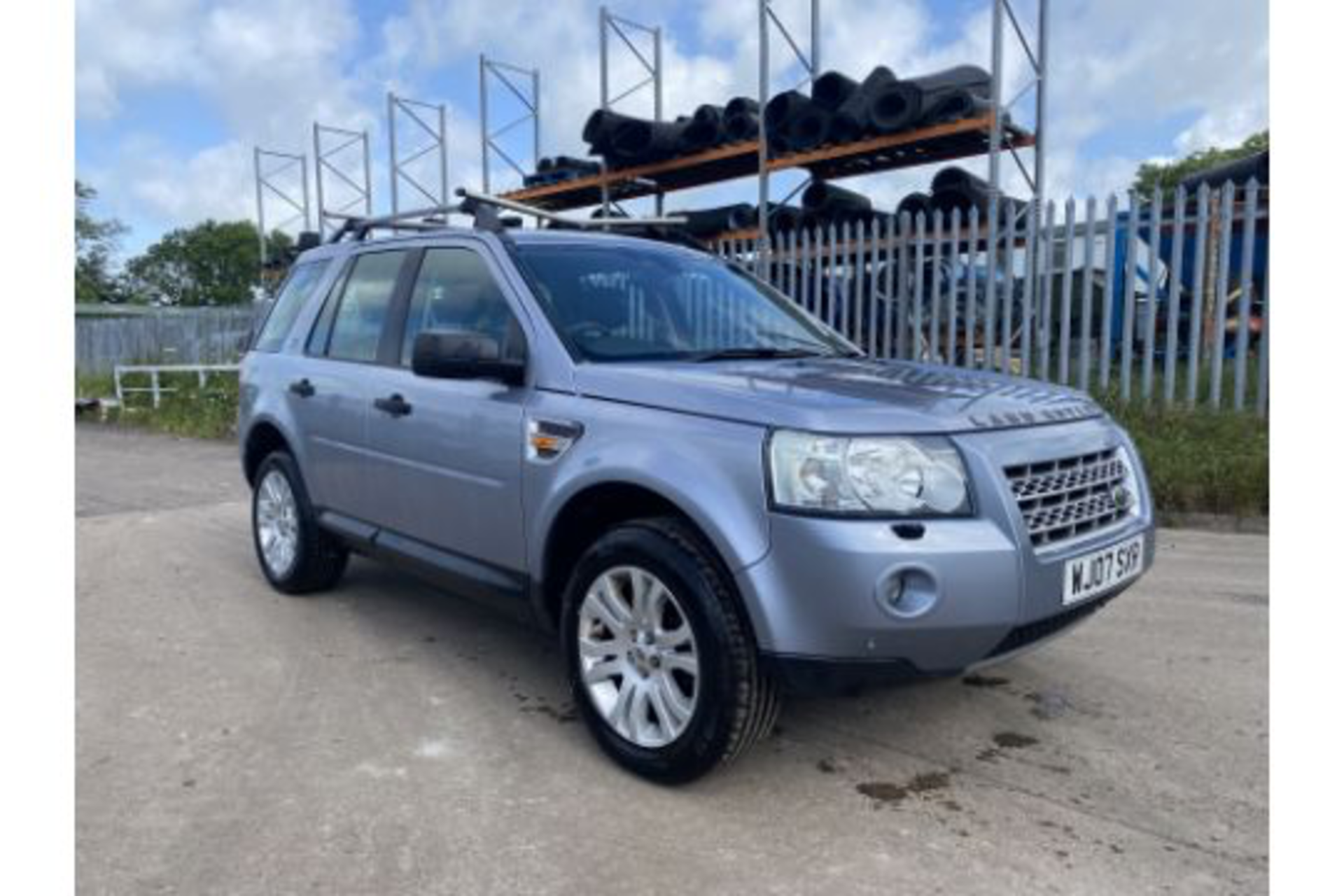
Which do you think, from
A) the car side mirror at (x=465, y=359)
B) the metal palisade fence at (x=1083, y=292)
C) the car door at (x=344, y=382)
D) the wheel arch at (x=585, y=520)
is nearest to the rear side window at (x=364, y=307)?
the car door at (x=344, y=382)

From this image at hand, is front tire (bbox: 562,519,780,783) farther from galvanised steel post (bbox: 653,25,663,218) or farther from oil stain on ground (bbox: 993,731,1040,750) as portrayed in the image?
galvanised steel post (bbox: 653,25,663,218)

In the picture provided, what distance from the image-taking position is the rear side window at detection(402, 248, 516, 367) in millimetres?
3670

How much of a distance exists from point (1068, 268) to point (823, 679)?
6.97 m

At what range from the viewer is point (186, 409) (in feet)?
52.8

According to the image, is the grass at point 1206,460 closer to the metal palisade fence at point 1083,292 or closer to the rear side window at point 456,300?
the metal palisade fence at point 1083,292

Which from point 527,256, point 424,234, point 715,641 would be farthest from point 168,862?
point 424,234

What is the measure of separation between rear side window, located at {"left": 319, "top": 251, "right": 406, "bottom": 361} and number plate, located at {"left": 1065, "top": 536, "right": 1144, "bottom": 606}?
302 cm

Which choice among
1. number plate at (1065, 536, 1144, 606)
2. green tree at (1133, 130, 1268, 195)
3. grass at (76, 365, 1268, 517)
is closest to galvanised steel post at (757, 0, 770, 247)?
grass at (76, 365, 1268, 517)

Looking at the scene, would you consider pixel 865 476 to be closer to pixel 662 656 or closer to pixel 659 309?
pixel 662 656

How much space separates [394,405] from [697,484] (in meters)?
1.79

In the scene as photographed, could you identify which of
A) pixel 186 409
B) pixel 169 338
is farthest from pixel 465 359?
pixel 169 338

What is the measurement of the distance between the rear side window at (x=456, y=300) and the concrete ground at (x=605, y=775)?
1396 mm

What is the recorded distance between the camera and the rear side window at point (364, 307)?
4401 millimetres
